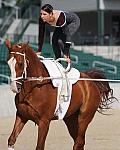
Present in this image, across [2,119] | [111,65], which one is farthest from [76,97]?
[111,65]

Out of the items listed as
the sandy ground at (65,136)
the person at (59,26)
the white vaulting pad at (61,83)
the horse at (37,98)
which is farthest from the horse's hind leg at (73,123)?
the sandy ground at (65,136)

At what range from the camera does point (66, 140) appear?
30.8 ft

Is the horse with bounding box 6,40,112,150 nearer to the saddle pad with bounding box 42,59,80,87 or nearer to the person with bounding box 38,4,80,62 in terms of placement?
the saddle pad with bounding box 42,59,80,87

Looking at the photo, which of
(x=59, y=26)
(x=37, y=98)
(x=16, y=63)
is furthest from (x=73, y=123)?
(x=16, y=63)

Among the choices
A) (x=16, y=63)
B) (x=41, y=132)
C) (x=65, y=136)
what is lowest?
(x=65, y=136)

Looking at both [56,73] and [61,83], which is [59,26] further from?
[61,83]

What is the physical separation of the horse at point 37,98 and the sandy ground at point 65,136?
5.01 ft

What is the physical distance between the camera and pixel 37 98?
20.6ft

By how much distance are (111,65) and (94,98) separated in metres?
17.6

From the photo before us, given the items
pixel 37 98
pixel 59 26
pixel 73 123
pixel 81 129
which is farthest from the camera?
pixel 73 123

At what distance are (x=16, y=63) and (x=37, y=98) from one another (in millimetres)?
590

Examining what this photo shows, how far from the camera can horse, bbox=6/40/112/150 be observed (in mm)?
6020

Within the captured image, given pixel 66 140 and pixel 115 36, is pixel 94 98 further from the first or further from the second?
pixel 115 36

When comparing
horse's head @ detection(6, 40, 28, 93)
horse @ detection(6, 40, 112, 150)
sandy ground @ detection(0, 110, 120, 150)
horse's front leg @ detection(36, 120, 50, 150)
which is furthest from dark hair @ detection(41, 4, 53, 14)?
sandy ground @ detection(0, 110, 120, 150)
